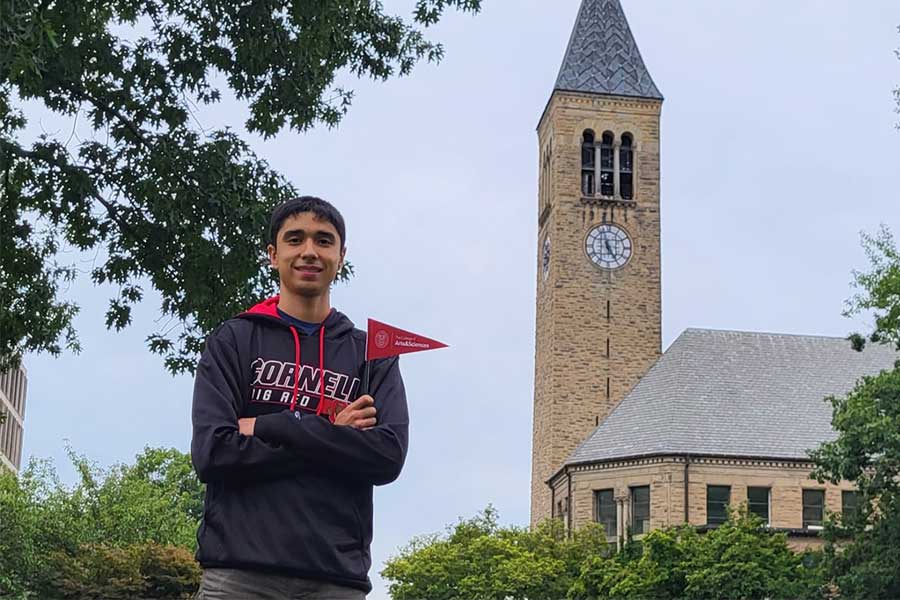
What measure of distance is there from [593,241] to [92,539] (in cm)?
2847

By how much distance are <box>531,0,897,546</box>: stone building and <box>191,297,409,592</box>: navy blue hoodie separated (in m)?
53.6

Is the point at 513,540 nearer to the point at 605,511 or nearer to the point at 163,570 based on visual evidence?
the point at 605,511

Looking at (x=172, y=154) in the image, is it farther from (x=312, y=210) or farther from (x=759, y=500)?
(x=759, y=500)

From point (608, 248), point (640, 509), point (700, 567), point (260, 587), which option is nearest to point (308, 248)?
point (260, 587)

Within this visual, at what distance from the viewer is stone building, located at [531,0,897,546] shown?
59.0 m

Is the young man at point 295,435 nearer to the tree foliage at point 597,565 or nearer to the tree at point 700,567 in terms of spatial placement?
the tree foliage at point 597,565

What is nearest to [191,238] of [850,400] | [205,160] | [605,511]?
[205,160]

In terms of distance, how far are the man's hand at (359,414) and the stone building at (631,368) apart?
5366 centimetres

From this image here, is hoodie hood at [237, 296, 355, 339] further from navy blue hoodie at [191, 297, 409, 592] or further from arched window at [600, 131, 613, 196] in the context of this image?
arched window at [600, 131, 613, 196]

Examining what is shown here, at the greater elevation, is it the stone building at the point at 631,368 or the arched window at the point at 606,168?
the arched window at the point at 606,168

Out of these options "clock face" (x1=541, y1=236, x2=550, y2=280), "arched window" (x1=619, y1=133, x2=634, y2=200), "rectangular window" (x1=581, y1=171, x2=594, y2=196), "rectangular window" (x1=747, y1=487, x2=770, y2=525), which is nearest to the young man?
"rectangular window" (x1=747, y1=487, x2=770, y2=525)

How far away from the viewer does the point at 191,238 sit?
56.7 ft

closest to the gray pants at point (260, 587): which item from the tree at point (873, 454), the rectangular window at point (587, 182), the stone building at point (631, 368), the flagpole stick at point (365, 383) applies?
the flagpole stick at point (365, 383)

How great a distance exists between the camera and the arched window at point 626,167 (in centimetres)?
6962
